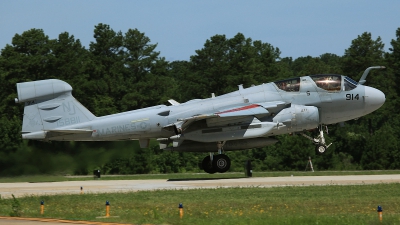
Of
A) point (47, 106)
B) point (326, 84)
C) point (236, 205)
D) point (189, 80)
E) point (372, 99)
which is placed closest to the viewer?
point (236, 205)

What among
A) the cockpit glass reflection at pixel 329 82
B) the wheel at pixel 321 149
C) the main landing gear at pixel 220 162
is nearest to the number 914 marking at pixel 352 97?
the cockpit glass reflection at pixel 329 82

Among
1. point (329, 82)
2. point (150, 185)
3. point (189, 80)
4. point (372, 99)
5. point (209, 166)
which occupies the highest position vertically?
point (189, 80)

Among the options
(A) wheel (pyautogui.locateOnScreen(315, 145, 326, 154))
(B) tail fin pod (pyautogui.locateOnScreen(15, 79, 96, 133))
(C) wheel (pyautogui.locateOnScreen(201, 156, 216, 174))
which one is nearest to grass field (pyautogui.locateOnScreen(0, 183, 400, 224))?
(A) wheel (pyautogui.locateOnScreen(315, 145, 326, 154))

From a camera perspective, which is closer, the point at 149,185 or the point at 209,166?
the point at 149,185

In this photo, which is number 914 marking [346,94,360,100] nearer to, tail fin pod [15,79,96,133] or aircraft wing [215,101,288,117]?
aircraft wing [215,101,288,117]

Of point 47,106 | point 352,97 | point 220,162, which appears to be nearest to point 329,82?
point 352,97

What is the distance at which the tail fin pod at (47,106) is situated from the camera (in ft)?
100

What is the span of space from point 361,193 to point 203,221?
7.50m

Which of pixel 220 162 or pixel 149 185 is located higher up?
pixel 220 162

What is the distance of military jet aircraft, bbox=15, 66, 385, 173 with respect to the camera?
1192 inches

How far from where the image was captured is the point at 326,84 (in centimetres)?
3125

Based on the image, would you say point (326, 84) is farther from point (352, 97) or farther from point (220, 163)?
point (220, 163)

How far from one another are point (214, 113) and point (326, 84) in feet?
17.5

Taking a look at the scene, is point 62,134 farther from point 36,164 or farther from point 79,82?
point 79,82
